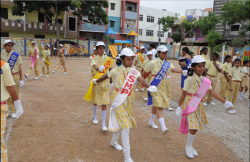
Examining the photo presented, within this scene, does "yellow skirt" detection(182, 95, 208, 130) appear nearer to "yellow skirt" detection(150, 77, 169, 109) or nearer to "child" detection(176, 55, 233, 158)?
"child" detection(176, 55, 233, 158)

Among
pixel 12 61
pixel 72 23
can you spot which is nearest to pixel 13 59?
pixel 12 61

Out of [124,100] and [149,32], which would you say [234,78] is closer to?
[124,100]

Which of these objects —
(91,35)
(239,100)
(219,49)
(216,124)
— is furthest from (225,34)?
(216,124)

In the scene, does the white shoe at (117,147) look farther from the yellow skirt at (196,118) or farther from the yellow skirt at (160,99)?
the yellow skirt at (196,118)

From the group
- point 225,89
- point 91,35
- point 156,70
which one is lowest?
point 225,89

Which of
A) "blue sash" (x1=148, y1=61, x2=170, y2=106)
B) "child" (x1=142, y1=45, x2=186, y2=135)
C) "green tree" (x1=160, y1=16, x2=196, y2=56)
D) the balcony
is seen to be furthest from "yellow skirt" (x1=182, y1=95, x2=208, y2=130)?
the balcony

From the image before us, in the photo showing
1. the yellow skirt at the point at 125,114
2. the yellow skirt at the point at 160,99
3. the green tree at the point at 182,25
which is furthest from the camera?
the green tree at the point at 182,25

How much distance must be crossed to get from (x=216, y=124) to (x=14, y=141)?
487 cm

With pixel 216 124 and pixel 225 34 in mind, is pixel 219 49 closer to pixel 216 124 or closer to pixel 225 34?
pixel 225 34

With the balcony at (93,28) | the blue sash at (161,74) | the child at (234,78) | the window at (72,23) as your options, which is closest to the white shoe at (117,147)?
the blue sash at (161,74)

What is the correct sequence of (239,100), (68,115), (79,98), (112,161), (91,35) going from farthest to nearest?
(91,35), (239,100), (79,98), (68,115), (112,161)

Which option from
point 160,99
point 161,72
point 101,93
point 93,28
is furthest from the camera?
point 93,28

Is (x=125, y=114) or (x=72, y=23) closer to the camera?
(x=125, y=114)

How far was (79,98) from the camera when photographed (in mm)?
7297
